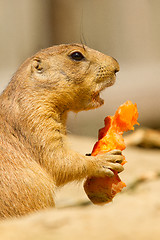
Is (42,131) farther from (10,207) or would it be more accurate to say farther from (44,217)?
(44,217)

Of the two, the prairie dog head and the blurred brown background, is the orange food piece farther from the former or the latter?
the blurred brown background

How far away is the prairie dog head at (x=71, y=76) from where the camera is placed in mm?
4723

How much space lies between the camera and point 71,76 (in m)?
4.79

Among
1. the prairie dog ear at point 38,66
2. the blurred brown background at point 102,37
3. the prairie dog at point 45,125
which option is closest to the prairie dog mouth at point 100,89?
the prairie dog at point 45,125

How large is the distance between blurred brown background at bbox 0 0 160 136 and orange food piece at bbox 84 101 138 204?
5.07m

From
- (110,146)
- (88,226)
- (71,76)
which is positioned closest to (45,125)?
(71,76)

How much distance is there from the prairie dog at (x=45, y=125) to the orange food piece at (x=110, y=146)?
138 mm

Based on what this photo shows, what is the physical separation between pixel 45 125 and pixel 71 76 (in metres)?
0.60

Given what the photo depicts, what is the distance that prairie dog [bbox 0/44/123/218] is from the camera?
14.3ft

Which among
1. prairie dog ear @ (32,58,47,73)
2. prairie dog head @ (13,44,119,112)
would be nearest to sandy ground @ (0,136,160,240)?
prairie dog head @ (13,44,119,112)

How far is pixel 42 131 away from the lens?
177 inches

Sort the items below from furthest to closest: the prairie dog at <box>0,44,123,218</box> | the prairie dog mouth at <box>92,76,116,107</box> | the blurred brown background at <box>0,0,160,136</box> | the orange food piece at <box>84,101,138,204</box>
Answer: the blurred brown background at <box>0,0,160,136</box>, the prairie dog mouth at <box>92,76,116,107</box>, the orange food piece at <box>84,101,138,204</box>, the prairie dog at <box>0,44,123,218</box>

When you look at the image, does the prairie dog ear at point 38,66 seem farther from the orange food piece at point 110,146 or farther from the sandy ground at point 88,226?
the sandy ground at point 88,226

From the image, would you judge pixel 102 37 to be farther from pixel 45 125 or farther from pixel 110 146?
pixel 45 125
